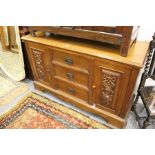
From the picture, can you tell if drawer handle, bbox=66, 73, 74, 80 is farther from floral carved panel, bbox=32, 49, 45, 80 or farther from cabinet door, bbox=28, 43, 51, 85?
floral carved panel, bbox=32, 49, 45, 80

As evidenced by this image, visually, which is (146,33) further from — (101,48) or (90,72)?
(90,72)

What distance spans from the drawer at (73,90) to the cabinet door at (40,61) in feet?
0.53

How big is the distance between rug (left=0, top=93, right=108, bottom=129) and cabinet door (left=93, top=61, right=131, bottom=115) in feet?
0.80

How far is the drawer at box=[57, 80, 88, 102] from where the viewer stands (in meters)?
1.47

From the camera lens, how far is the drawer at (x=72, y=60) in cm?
123

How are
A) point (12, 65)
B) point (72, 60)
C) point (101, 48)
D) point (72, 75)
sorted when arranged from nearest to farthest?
point (101, 48) < point (72, 60) < point (72, 75) < point (12, 65)

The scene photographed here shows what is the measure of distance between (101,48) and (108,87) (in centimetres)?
32

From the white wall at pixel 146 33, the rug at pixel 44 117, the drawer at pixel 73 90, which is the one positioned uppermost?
the white wall at pixel 146 33

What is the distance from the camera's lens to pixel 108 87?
124 centimetres

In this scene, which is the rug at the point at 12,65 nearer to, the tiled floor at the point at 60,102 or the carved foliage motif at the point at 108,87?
the tiled floor at the point at 60,102

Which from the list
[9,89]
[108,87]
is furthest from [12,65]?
[108,87]

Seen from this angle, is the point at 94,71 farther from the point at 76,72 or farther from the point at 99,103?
the point at 99,103

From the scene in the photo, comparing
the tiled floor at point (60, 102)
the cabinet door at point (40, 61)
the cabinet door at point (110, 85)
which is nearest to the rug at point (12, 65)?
the tiled floor at point (60, 102)
